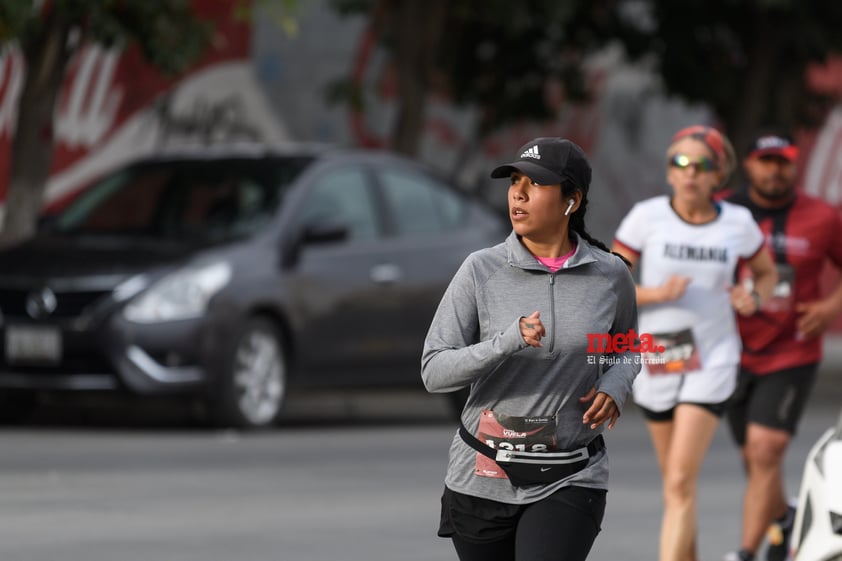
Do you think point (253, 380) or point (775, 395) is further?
point (253, 380)

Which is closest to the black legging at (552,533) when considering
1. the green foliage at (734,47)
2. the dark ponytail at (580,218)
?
the dark ponytail at (580,218)

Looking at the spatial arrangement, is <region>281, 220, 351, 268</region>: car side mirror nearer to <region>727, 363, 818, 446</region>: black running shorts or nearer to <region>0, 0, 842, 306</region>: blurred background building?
<region>0, 0, 842, 306</region>: blurred background building

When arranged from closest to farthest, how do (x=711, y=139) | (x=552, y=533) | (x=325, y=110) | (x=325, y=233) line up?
1. (x=552, y=533)
2. (x=711, y=139)
3. (x=325, y=233)
4. (x=325, y=110)

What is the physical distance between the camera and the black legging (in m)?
4.75

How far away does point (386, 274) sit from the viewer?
44.7 feet

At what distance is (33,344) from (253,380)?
1416 millimetres

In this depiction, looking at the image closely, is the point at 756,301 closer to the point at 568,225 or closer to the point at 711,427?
the point at 711,427

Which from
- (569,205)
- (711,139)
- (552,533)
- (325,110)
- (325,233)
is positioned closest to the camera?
(552,533)

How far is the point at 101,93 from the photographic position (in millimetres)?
19703

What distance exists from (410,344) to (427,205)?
1.10m

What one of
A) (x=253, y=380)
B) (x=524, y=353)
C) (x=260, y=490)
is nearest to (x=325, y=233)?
Result: (x=253, y=380)

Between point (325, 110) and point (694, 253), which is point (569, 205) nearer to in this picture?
point (694, 253)

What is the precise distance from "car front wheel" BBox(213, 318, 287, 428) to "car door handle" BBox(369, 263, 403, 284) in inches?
37.8

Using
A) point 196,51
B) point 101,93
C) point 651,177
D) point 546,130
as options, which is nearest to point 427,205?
point 196,51
